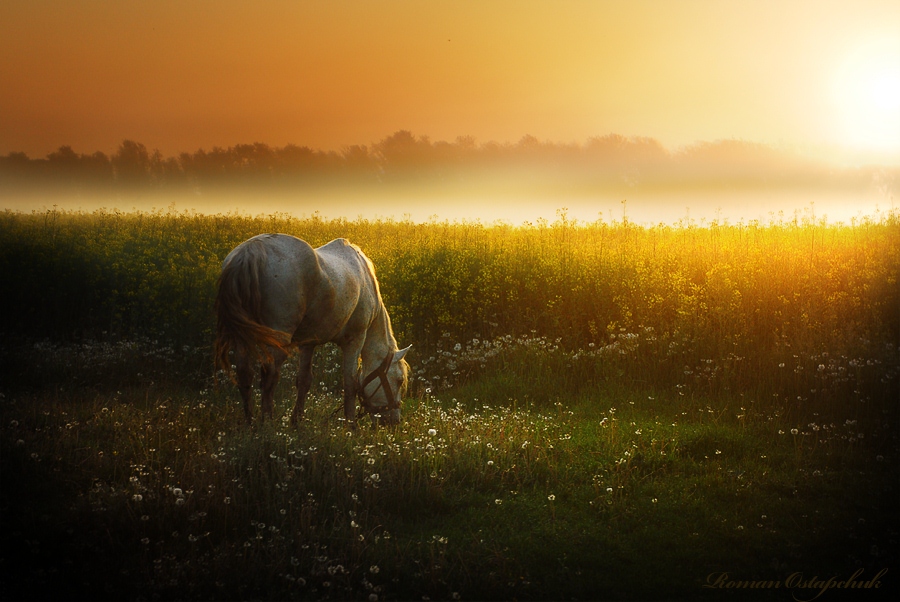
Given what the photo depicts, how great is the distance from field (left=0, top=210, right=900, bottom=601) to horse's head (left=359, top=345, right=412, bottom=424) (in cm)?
63

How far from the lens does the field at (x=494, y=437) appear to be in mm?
4992

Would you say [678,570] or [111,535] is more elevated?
[111,535]

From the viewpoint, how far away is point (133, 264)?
15805 millimetres

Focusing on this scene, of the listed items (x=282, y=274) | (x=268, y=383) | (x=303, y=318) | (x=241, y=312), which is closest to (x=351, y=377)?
(x=303, y=318)

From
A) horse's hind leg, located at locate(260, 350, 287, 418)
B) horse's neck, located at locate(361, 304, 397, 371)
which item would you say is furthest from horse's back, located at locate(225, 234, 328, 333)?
horse's neck, located at locate(361, 304, 397, 371)

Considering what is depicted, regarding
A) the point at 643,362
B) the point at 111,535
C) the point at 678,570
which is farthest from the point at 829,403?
the point at 111,535

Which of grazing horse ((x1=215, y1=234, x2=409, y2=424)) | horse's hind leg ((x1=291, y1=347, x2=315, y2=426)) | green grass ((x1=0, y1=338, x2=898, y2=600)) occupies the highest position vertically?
grazing horse ((x1=215, y1=234, x2=409, y2=424))

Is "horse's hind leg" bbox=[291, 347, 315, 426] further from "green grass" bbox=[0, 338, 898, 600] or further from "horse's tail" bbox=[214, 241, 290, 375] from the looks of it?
"horse's tail" bbox=[214, 241, 290, 375]

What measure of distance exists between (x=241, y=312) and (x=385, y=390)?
2.48 metres

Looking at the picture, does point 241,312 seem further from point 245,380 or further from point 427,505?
point 427,505

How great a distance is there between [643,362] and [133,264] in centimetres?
1194

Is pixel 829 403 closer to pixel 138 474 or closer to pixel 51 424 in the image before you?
pixel 138 474

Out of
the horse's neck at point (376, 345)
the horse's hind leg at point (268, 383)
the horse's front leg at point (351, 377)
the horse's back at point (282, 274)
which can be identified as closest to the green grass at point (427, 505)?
the horse's front leg at point (351, 377)

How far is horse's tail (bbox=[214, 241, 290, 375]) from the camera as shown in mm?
6988
